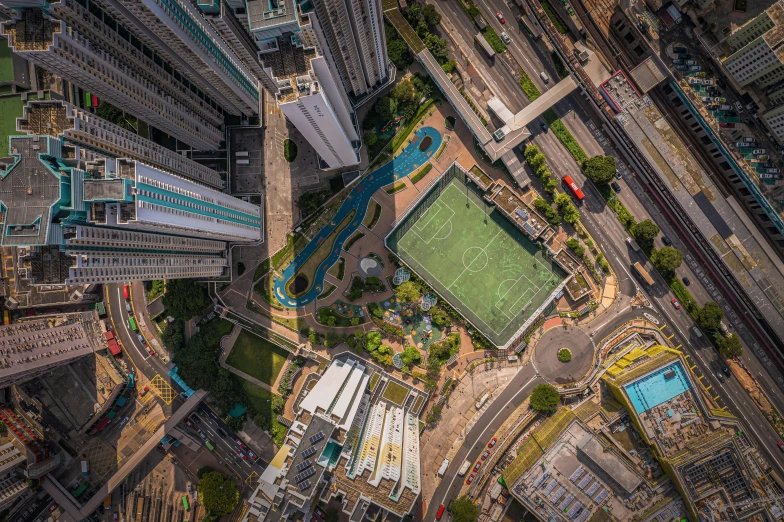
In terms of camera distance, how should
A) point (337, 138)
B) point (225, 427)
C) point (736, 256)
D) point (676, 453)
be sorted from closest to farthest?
point (337, 138) → point (676, 453) → point (736, 256) → point (225, 427)

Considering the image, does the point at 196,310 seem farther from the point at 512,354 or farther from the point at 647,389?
the point at 647,389


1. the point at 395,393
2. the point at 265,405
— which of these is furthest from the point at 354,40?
the point at 265,405

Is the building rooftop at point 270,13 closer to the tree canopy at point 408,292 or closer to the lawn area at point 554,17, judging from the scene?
the tree canopy at point 408,292

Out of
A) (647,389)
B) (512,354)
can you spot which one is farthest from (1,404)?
(647,389)

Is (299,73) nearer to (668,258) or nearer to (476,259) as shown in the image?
(476,259)

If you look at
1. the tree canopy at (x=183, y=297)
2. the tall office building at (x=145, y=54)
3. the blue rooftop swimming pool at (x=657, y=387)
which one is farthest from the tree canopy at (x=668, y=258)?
the tree canopy at (x=183, y=297)
